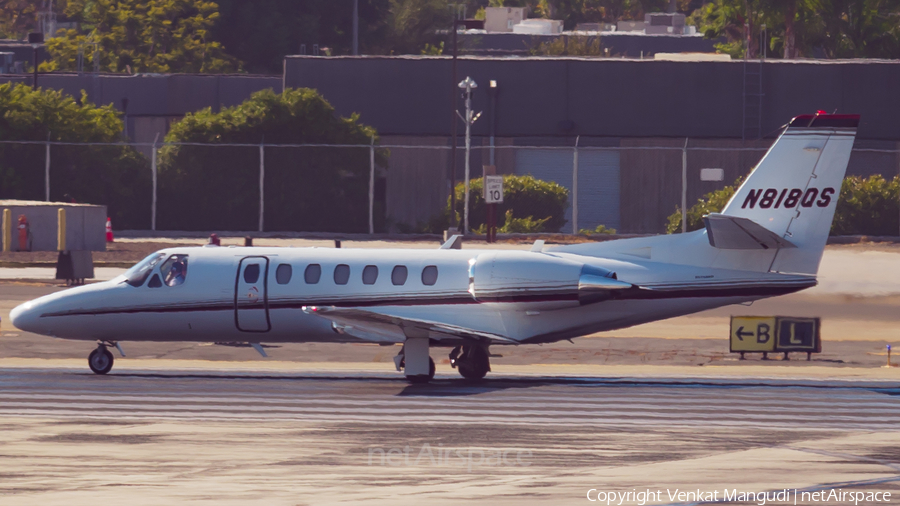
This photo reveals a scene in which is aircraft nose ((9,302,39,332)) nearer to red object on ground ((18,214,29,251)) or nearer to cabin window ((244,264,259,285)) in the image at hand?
cabin window ((244,264,259,285))

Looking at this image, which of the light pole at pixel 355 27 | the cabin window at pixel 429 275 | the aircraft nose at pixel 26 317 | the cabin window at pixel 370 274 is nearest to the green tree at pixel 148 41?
the light pole at pixel 355 27

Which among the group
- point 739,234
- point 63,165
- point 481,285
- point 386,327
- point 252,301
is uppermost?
point 63,165

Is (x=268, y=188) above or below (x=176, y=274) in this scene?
above

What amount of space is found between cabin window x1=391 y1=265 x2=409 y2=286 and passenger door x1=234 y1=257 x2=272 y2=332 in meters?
2.36

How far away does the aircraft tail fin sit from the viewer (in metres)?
24.7

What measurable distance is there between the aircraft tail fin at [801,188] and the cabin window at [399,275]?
547 centimetres

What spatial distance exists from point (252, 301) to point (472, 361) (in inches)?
167

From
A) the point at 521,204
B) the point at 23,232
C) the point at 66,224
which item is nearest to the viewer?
the point at 66,224

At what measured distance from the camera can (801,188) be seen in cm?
2497

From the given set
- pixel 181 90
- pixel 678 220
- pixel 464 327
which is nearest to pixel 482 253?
pixel 464 327

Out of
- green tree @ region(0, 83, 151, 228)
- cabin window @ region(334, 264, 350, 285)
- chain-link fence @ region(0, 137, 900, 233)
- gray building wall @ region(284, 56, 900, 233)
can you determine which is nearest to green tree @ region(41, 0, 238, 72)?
gray building wall @ region(284, 56, 900, 233)

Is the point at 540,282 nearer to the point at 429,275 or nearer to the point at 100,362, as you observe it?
the point at 429,275

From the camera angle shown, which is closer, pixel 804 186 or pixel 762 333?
pixel 804 186

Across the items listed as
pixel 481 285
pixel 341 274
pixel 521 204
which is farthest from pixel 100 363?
pixel 521 204
